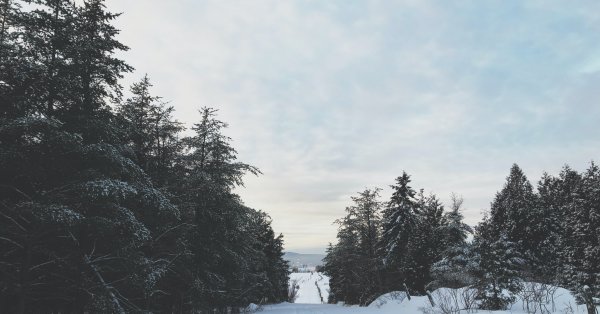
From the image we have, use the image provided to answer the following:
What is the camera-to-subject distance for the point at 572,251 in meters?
38.3

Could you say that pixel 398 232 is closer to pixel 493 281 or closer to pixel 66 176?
pixel 493 281

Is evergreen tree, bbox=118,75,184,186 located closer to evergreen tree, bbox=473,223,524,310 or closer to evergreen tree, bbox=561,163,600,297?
evergreen tree, bbox=473,223,524,310

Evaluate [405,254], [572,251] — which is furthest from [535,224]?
[405,254]

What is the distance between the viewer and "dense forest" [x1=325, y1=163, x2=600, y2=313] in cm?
3362

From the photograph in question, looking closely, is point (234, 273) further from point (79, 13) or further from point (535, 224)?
point (535, 224)

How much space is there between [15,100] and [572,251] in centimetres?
4428

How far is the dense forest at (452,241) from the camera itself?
110 ft

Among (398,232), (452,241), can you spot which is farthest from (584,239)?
(398,232)

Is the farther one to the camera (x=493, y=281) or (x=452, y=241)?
(x=452, y=241)

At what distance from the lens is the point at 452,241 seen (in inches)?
1662

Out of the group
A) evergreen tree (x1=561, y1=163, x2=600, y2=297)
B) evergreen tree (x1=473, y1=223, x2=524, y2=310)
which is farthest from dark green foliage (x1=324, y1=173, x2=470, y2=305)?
evergreen tree (x1=473, y1=223, x2=524, y2=310)

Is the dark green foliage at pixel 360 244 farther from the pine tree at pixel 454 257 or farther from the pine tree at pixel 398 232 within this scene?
the pine tree at pixel 454 257

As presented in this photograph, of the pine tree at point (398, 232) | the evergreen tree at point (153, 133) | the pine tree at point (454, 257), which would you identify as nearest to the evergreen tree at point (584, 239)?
the pine tree at point (454, 257)

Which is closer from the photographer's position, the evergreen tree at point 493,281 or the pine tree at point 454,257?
the evergreen tree at point 493,281
